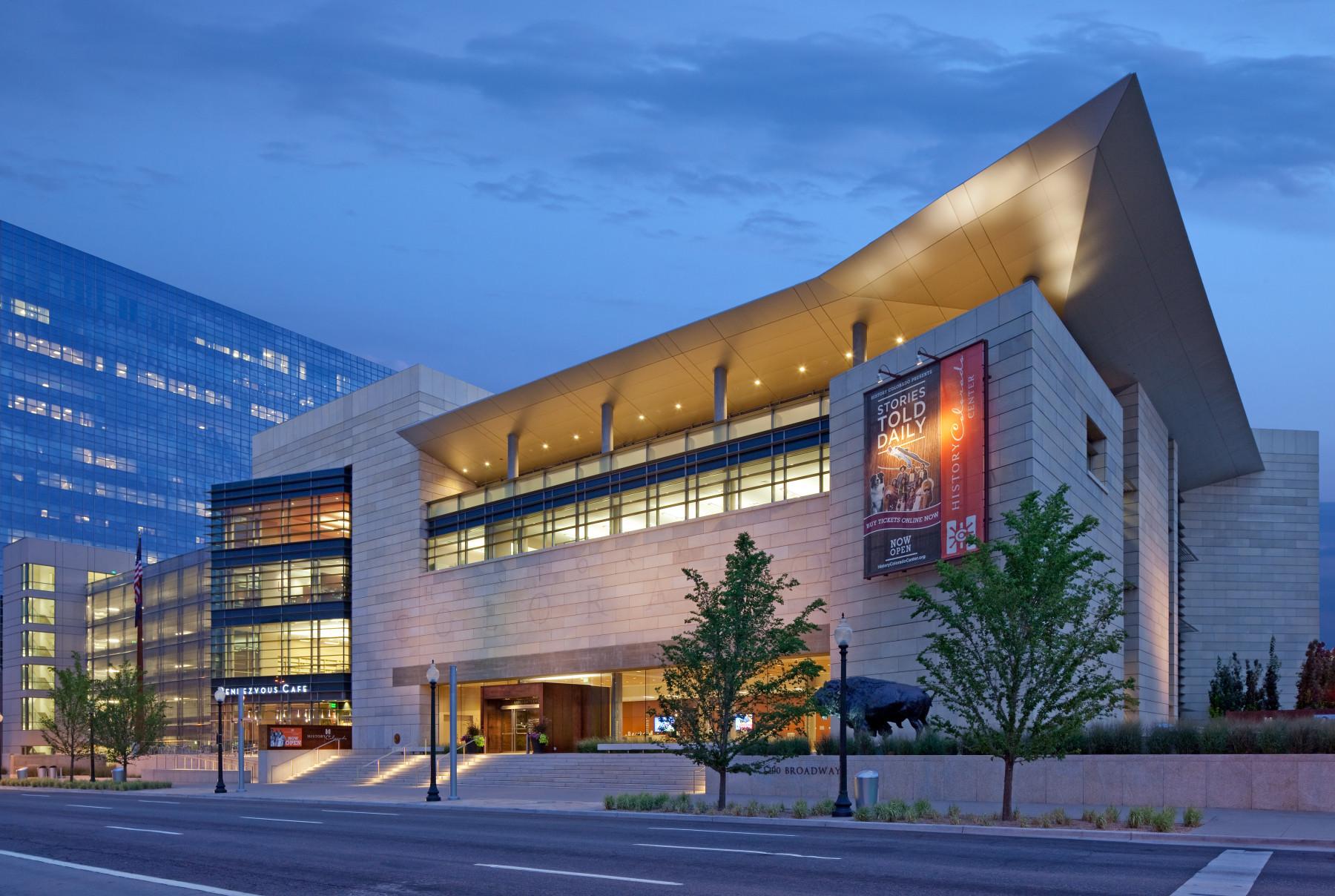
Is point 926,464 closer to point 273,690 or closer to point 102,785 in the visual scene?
point 102,785

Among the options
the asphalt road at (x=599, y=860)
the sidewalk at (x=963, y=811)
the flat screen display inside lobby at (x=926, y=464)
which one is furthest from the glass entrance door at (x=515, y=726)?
the asphalt road at (x=599, y=860)

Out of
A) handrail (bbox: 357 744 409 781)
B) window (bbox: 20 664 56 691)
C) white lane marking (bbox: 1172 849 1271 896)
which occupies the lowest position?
window (bbox: 20 664 56 691)

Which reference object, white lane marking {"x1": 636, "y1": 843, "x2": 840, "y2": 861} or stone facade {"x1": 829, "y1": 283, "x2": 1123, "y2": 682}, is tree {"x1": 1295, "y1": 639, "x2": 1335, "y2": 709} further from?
white lane marking {"x1": 636, "y1": 843, "x2": 840, "y2": 861}

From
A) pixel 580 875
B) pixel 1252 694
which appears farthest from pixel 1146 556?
pixel 580 875

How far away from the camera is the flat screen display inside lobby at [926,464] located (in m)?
39.1

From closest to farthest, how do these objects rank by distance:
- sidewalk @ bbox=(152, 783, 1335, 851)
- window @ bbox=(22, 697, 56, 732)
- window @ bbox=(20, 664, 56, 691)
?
sidewalk @ bbox=(152, 783, 1335, 851), window @ bbox=(20, 664, 56, 691), window @ bbox=(22, 697, 56, 732)

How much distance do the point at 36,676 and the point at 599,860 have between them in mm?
106984

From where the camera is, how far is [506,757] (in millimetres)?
52719

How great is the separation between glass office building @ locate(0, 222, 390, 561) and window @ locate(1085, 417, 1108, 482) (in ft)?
413

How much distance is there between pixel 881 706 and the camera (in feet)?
117

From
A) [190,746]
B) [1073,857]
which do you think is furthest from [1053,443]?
[190,746]

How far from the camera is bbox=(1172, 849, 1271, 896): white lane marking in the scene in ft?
45.2

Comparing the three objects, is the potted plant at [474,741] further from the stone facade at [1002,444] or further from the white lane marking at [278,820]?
the white lane marking at [278,820]

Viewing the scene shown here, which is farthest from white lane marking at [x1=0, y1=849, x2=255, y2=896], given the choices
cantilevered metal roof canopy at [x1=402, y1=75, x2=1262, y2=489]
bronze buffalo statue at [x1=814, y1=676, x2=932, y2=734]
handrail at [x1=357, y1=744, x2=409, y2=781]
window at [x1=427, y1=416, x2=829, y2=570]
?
handrail at [x1=357, y1=744, x2=409, y2=781]
